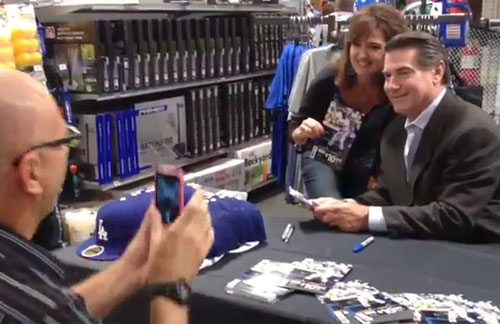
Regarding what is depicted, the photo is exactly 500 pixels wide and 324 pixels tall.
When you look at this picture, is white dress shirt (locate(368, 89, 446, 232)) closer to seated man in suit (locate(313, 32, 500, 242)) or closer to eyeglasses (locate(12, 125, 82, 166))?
seated man in suit (locate(313, 32, 500, 242))

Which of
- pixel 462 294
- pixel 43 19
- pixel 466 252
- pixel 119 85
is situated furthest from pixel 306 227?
pixel 43 19

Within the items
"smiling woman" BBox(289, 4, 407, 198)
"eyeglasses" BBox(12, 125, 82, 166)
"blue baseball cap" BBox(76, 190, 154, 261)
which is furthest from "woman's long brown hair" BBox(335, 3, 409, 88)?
"eyeglasses" BBox(12, 125, 82, 166)

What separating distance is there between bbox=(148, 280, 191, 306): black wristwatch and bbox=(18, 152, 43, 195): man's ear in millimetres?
311

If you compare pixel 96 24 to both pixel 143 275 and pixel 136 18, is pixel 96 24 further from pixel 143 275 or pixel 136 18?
pixel 143 275

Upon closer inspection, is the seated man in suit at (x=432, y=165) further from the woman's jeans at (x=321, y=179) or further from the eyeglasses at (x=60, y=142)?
the eyeglasses at (x=60, y=142)

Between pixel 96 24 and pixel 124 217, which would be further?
pixel 96 24

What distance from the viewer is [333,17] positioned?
14.6 ft

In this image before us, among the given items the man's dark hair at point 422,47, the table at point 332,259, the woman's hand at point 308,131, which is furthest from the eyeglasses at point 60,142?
the woman's hand at point 308,131

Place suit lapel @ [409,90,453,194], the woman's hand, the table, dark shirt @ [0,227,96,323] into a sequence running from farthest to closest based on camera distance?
the woman's hand → suit lapel @ [409,90,453,194] → the table → dark shirt @ [0,227,96,323]

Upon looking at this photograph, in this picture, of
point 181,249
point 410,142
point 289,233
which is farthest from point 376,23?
point 181,249

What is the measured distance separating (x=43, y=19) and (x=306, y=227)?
257 cm

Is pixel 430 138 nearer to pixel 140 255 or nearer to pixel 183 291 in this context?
pixel 140 255

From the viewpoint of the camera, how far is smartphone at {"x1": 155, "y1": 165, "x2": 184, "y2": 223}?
142 cm

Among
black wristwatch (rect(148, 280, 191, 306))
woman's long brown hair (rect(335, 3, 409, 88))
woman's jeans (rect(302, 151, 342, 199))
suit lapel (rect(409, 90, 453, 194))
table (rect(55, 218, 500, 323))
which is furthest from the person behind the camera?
woman's jeans (rect(302, 151, 342, 199))
